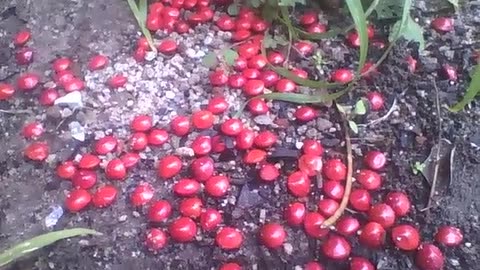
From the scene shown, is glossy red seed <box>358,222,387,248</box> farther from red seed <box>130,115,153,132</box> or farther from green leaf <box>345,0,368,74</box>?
red seed <box>130,115,153,132</box>

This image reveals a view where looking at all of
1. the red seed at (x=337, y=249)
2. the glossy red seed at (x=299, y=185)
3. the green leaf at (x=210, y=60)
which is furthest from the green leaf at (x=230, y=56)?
the red seed at (x=337, y=249)

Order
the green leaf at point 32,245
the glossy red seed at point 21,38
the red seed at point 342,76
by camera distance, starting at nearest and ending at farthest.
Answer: the green leaf at point 32,245
the red seed at point 342,76
the glossy red seed at point 21,38

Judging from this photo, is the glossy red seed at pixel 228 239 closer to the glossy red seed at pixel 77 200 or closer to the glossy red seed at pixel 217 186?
the glossy red seed at pixel 217 186

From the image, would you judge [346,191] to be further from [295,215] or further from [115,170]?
[115,170]

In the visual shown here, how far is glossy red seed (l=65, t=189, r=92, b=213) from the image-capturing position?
1046mm

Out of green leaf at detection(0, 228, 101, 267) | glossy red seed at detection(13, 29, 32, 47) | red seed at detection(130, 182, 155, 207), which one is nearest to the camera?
green leaf at detection(0, 228, 101, 267)

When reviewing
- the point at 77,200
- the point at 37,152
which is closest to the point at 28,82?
the point at 37,152

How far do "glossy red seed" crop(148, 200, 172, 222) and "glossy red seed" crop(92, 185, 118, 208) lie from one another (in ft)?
0.18

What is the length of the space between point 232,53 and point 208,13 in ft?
0.35

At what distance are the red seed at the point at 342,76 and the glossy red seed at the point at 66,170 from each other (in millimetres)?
403

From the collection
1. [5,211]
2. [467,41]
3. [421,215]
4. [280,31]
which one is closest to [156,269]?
[5,211]

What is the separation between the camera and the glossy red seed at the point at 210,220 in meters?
1.02

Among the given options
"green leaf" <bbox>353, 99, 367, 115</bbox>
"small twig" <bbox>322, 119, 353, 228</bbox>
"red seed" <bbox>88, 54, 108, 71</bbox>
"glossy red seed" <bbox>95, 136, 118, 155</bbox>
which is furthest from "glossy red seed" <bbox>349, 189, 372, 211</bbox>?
"red seed" <bbox>88, 54, 108, 71</bbox>

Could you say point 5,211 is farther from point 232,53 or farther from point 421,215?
point 421,215
